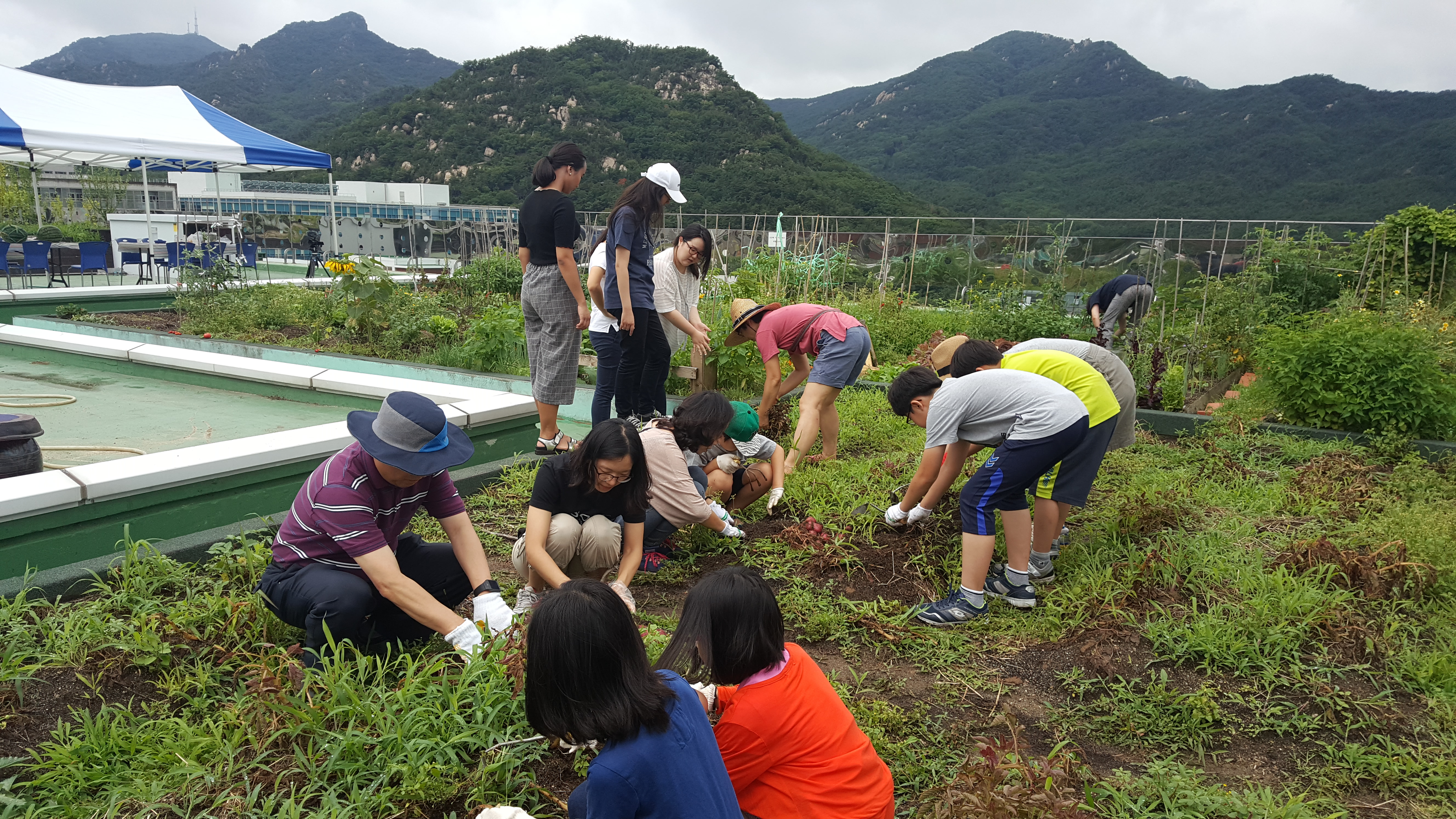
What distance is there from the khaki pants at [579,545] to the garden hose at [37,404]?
4.43 m

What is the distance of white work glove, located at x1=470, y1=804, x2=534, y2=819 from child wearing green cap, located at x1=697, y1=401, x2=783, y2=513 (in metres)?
2.42

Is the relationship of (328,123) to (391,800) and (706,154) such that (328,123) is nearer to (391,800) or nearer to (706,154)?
(706,154)

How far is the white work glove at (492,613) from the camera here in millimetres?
2729

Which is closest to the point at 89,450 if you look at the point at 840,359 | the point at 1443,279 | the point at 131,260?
the point at 840,359

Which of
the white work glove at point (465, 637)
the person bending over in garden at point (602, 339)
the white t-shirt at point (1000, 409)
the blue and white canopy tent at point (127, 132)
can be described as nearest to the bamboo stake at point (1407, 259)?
the white t-shirt at point (1000, 409)

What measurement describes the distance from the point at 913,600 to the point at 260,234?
83.9ft

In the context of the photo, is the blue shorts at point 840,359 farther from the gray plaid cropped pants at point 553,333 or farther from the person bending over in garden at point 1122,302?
the person bending over in garden at point 1122,302

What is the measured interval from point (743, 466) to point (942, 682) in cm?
181

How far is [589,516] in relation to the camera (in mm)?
3289

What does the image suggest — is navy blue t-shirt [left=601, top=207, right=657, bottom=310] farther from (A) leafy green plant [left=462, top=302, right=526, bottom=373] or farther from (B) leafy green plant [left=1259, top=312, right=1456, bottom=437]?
(B) leafy green plant [left=1259, top=312, right=1456, bottom=437]

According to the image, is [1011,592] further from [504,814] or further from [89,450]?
[89,450]

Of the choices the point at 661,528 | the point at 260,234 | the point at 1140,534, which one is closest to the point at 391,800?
the point at 661,528

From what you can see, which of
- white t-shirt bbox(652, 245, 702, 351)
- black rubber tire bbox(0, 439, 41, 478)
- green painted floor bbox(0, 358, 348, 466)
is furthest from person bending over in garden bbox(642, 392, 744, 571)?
green painted floor bbox(0, 358, 348, 466)

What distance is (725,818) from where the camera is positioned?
1634mm
